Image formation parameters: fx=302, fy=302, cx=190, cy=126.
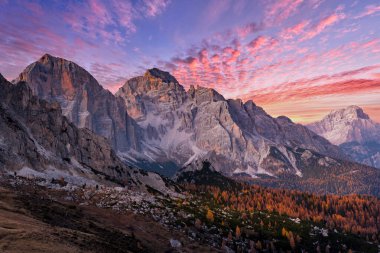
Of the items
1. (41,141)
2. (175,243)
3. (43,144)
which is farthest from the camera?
(41,141)

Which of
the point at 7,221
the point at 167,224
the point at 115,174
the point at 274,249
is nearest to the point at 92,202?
the point at 167,224

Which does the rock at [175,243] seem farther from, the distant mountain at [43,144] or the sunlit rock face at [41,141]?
the sunlit rock face at [41,141]

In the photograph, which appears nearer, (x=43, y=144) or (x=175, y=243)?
(x=175, y=243)

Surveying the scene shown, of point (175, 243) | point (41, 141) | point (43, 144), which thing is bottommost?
point (175, 243)

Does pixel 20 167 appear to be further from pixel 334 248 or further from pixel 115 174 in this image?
pixel 334 248

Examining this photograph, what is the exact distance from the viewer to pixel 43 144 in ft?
463

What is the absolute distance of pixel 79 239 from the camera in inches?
1387

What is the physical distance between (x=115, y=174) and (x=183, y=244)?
14111 centimetres

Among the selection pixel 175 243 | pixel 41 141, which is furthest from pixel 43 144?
pixel 175 243

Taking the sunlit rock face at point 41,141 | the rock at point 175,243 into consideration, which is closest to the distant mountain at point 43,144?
the sunlit rock face at point 41,141

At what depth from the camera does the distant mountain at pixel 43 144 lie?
100 meters

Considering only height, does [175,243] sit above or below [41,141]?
below

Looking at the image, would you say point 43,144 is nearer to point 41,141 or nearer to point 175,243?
point 41,141

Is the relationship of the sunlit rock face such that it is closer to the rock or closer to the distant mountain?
the distant mountain
